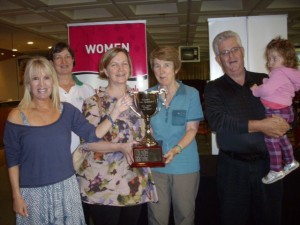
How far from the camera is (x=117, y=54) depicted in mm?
1722

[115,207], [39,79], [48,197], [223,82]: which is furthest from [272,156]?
[39,79]

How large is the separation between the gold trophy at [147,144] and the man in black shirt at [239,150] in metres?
0.38

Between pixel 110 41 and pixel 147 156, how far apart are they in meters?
1.95

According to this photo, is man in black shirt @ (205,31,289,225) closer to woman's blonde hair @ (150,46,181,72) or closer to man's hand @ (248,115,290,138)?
man's hand @ (248,115,290,138)

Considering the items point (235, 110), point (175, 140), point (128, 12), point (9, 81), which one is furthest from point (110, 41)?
point (9, 81)

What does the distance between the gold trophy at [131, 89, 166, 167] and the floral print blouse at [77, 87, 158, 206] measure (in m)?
0.07

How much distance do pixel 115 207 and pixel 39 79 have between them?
0.86 m

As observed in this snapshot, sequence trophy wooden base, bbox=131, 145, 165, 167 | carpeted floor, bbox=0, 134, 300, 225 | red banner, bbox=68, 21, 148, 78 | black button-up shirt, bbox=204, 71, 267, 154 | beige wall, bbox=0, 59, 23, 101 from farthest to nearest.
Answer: beige wall, bbox=0, 59, 23, 101 → red banner, bbox=68, 21, 148, 78 → carpeted floor, bbox=0, 134, 300, 225 → black button-up shirt, bbox=204, 71, 267, 154 → trophy wooden base, bbox=131, 145, 165, 167

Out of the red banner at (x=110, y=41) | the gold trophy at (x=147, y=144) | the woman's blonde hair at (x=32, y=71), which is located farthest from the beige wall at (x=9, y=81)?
the gold trophy at (x=147, y=144)

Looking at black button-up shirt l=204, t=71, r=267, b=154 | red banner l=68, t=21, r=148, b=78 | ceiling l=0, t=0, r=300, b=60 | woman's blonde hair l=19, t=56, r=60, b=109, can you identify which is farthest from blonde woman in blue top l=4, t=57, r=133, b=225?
ceiling l=0, t=0, r=300, b=60

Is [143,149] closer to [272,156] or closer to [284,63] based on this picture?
[272,156]

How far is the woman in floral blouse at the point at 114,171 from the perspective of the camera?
1672 millimetres

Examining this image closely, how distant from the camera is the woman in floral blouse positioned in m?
1.67

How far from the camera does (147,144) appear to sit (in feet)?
5.49
